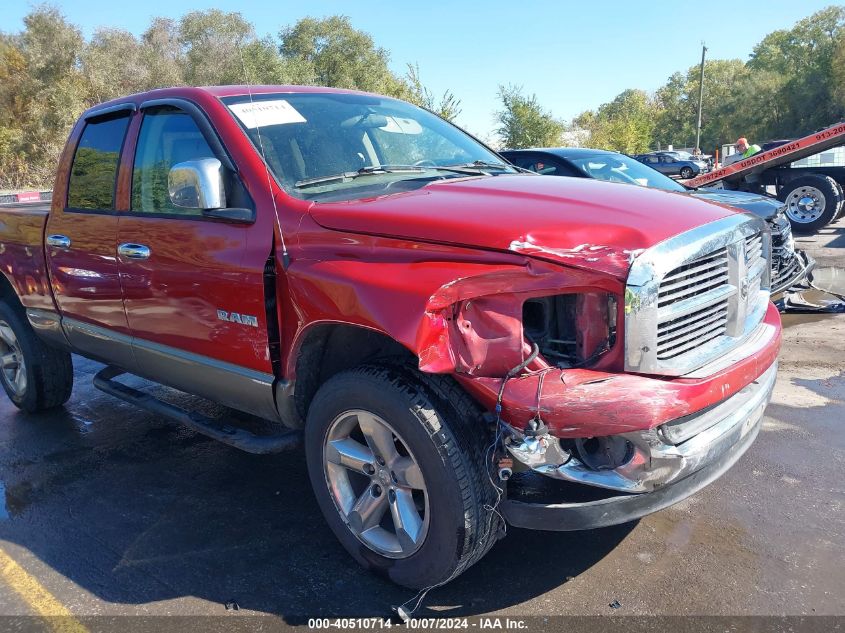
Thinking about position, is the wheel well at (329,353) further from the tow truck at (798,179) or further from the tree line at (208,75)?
the tree line at (208,75)

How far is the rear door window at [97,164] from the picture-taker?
397 cm

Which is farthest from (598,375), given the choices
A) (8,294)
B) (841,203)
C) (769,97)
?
(769,97)

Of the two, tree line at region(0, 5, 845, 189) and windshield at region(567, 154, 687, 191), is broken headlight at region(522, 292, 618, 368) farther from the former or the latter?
tree line at region(0, 5, 845, 189)

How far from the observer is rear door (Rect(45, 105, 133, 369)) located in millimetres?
3895

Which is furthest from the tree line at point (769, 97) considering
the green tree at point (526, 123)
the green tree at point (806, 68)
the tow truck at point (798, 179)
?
the tow truck at point (798, 179)

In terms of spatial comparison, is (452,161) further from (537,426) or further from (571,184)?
(537,426)

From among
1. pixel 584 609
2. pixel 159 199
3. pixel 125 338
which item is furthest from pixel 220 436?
pixel 584 609

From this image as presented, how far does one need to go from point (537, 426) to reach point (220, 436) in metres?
1.81

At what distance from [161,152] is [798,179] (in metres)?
11.1

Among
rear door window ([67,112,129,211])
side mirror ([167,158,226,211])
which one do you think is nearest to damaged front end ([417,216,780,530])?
side mirror ([167,158,226,211])

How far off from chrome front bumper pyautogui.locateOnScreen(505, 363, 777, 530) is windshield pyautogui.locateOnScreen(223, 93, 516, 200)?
55.7 inches

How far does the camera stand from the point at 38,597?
296cm

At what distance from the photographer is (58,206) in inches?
172

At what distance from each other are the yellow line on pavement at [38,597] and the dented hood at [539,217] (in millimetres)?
1923
